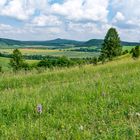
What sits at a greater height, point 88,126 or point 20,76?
point 88,126

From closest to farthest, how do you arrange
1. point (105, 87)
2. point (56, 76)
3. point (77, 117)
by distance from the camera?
point (77, 117), point (105, 87), point (56, 76)

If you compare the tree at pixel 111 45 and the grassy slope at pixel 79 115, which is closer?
the grassy slope at pixel 79 115

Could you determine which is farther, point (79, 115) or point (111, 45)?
point (111, 45)

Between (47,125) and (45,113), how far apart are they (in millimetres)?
734

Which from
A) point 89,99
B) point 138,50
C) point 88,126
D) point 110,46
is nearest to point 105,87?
point 89,99

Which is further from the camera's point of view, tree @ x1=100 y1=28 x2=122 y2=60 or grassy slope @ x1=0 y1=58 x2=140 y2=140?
tree @ x1=100 y1=28 x2=122 y2=60

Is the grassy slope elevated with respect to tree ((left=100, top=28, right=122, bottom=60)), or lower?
elevated

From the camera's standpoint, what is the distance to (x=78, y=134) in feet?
16.6

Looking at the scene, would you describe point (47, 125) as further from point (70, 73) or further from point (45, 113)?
point (70, 73)

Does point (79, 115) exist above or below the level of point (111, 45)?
above

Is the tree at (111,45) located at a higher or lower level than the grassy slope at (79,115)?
lower

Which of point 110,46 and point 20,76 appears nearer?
point 20,76

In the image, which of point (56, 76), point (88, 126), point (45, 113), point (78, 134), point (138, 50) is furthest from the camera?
point (138, 50)

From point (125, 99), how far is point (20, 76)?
42.6ft
